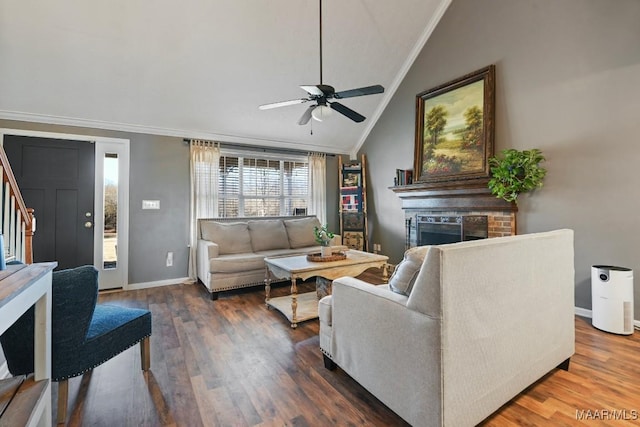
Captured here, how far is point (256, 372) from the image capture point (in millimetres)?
2045

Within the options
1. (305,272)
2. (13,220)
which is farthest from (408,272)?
(13,220)

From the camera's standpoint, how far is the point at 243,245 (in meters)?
4.31

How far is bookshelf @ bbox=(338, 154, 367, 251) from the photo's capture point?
576 centimetres

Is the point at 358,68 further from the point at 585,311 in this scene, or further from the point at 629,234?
the point at 585,311

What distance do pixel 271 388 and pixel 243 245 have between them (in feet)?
8.75

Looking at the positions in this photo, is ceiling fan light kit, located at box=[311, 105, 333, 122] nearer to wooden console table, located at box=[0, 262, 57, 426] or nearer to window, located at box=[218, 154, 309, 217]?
wooden console table, located at box=[0, 262, 57, 426]

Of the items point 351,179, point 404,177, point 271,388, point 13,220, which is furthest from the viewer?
point 351,179

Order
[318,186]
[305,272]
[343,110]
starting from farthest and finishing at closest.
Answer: [318,186]
[343,110]
[305,272]

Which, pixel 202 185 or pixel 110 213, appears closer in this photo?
pixel 110 213

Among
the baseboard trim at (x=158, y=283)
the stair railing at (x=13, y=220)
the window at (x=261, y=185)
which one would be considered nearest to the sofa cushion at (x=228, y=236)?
the window at (x=261, y=185)

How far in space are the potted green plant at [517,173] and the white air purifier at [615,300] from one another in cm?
106

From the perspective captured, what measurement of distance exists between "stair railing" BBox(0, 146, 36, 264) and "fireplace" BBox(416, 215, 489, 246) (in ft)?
15.2

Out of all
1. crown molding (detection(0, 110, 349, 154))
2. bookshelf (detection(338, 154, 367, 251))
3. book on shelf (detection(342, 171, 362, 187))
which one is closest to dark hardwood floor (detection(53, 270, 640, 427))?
crown molding (detection(0, 110, 349, 154))

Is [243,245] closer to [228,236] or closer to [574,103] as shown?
[228,236]
